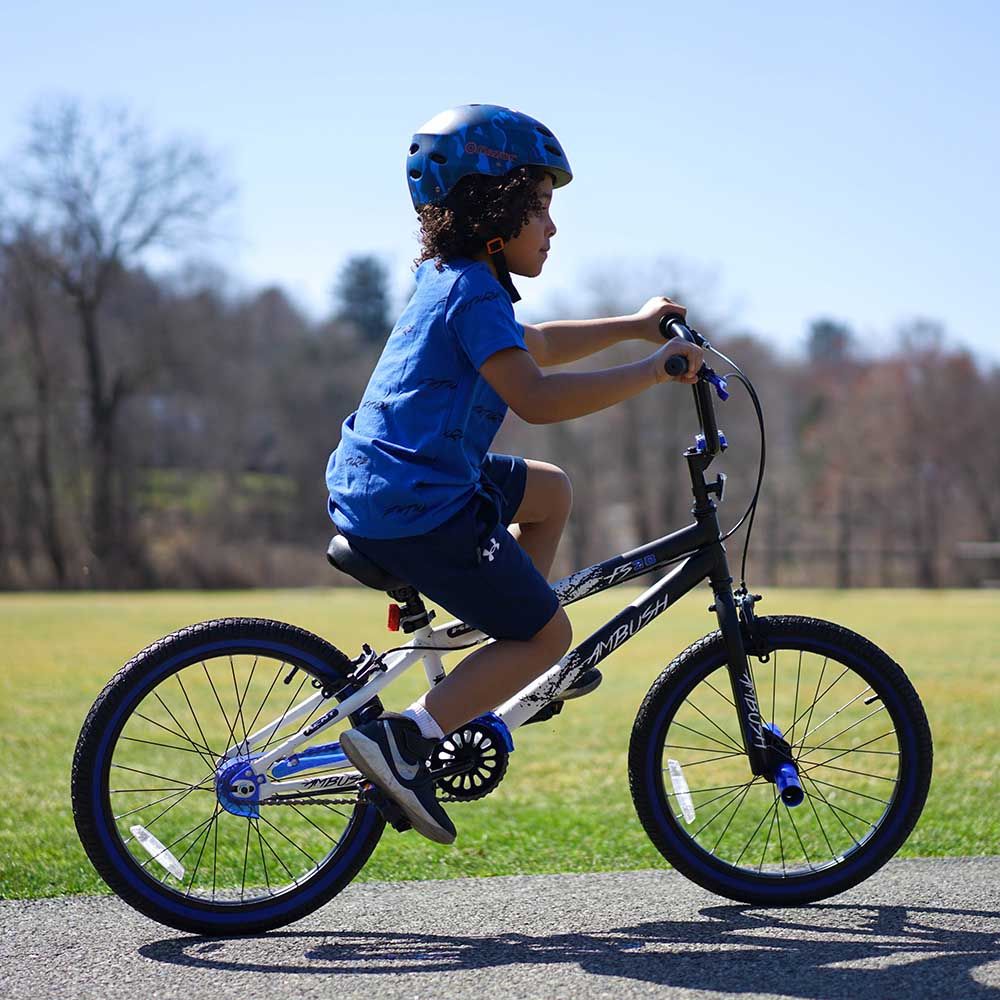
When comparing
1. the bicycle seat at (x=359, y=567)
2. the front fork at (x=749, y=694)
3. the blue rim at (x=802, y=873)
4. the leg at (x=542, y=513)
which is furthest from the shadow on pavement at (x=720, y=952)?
the leg at (x=542, y=513)

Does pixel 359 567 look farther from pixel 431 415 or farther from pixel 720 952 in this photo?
pixel 720 952

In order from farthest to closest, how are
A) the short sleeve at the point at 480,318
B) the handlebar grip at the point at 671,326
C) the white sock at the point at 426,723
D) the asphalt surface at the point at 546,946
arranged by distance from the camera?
1. the handlebar grip at the point at 671,326
2. the white sock at the point at 426,723
3. the short sleeve at the point at 480,318
4. the asphalt surface at the point at 546,946

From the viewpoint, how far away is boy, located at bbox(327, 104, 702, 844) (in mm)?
3520

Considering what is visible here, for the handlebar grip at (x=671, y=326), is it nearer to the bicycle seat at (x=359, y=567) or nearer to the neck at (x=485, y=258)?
the neck at (x=485, y=258)

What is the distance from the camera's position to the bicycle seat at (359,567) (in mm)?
3607

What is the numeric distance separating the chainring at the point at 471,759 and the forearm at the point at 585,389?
0.83 m

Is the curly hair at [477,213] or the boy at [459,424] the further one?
the curly hair at [477,213]

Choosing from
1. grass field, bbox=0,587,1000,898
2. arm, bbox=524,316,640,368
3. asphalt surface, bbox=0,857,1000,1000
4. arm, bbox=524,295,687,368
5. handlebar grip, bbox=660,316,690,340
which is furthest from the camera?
grass field, bbox=0,587,1000,898

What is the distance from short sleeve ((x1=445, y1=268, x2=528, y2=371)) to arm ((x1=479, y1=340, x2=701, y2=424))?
3 cm

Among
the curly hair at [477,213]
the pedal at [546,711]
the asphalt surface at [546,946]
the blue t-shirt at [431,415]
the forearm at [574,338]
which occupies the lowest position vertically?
the asphalt surface at [546,946]

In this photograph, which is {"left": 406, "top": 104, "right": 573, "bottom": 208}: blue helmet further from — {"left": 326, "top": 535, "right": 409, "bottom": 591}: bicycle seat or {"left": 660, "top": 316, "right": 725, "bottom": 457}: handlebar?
{"left": 326, "top": 535, "right": 409, "bottom": 591}: bicycle seat

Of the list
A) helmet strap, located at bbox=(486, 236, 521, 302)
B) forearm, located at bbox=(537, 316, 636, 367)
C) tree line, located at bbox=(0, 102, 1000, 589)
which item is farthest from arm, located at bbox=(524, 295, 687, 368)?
tree line, located at bbox=(0, 102, 1000, 589)

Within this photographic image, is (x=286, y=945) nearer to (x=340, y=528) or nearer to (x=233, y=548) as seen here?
(x=340, y=528)

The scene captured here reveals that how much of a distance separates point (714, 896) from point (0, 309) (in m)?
42.5
